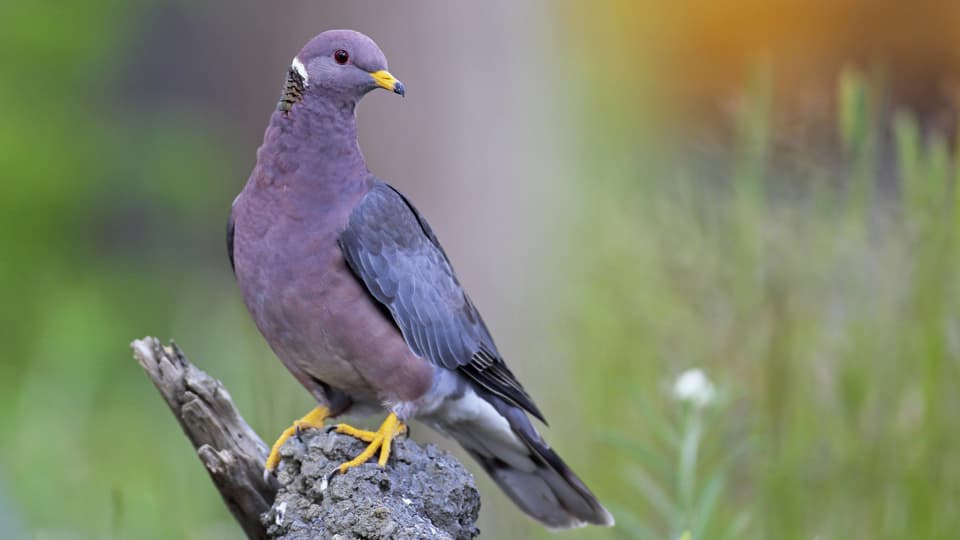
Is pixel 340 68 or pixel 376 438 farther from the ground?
pixel 340 68

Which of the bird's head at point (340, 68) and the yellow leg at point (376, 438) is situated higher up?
the bird's head at point (340, 68)

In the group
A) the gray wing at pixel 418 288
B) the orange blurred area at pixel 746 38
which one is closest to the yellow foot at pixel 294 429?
the gray wing at pixel 418 288

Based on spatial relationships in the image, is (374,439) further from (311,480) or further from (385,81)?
(385,81)

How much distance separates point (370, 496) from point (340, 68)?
Result: 1.06 metres

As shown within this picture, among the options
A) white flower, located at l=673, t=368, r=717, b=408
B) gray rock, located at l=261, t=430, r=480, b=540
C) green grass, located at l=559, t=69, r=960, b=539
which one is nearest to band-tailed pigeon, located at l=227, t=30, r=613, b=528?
gray rock, located at l=261, t=430, r=480, b=540

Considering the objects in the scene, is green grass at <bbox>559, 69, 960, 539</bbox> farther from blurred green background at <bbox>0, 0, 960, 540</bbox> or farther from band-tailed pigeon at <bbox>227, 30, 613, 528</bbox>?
band-tailed pigeon at <bbox>227, 30, 613, 528</bbox>

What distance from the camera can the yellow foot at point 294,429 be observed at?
2.88m

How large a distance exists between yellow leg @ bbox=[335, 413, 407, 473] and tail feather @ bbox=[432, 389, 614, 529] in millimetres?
386

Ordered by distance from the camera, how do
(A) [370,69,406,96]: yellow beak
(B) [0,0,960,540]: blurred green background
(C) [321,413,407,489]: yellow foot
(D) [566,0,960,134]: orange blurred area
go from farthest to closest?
(D) [566,0,960,134]: orange blurred area
(B) [0,0,960,540]: blurred green background
(A) [370,69,406,96]: yellow beak
(C) [321,413,407,489]: yellow foot

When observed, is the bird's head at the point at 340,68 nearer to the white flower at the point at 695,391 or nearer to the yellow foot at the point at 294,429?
the yellow foot at the point at 294,429

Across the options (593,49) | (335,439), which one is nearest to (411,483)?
(335,439)

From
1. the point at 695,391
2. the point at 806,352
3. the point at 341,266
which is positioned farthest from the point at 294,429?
the point at 806,352

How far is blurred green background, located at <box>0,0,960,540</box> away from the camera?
137 inches

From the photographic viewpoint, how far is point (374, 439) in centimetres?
286
